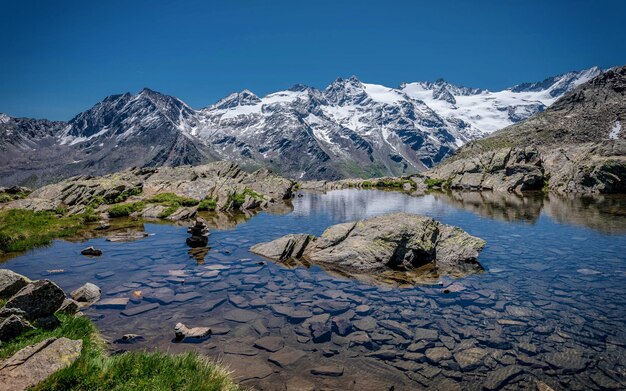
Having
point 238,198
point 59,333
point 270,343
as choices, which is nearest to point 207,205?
point 238,198

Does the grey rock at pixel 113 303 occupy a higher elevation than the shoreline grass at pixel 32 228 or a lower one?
lower

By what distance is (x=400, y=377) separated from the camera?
1084 cm

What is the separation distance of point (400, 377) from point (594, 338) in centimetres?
788

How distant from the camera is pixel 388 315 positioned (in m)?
15.1

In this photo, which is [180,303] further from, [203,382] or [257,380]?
[203,382]

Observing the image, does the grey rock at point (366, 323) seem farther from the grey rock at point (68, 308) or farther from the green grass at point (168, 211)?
the green grass at point (168, 211)

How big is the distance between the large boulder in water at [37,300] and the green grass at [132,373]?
105 centimetres

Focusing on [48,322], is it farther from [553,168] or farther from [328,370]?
[553,168]

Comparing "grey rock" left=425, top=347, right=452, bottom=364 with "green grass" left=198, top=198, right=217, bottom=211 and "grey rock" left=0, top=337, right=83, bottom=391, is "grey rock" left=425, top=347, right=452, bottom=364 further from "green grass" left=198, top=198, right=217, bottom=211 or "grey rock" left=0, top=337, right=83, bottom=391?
"green grass" left=198, top=198, right=217, bottom=211

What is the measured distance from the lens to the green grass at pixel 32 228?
91.4ft

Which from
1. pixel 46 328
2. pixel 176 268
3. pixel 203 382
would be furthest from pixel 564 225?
pixel 46 328

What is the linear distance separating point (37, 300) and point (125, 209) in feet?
127

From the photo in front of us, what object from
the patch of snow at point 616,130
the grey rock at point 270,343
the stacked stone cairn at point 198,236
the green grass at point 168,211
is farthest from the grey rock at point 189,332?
the patch of snow at point 616,130

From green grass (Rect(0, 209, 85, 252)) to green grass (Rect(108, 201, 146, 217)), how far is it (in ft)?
13.3
